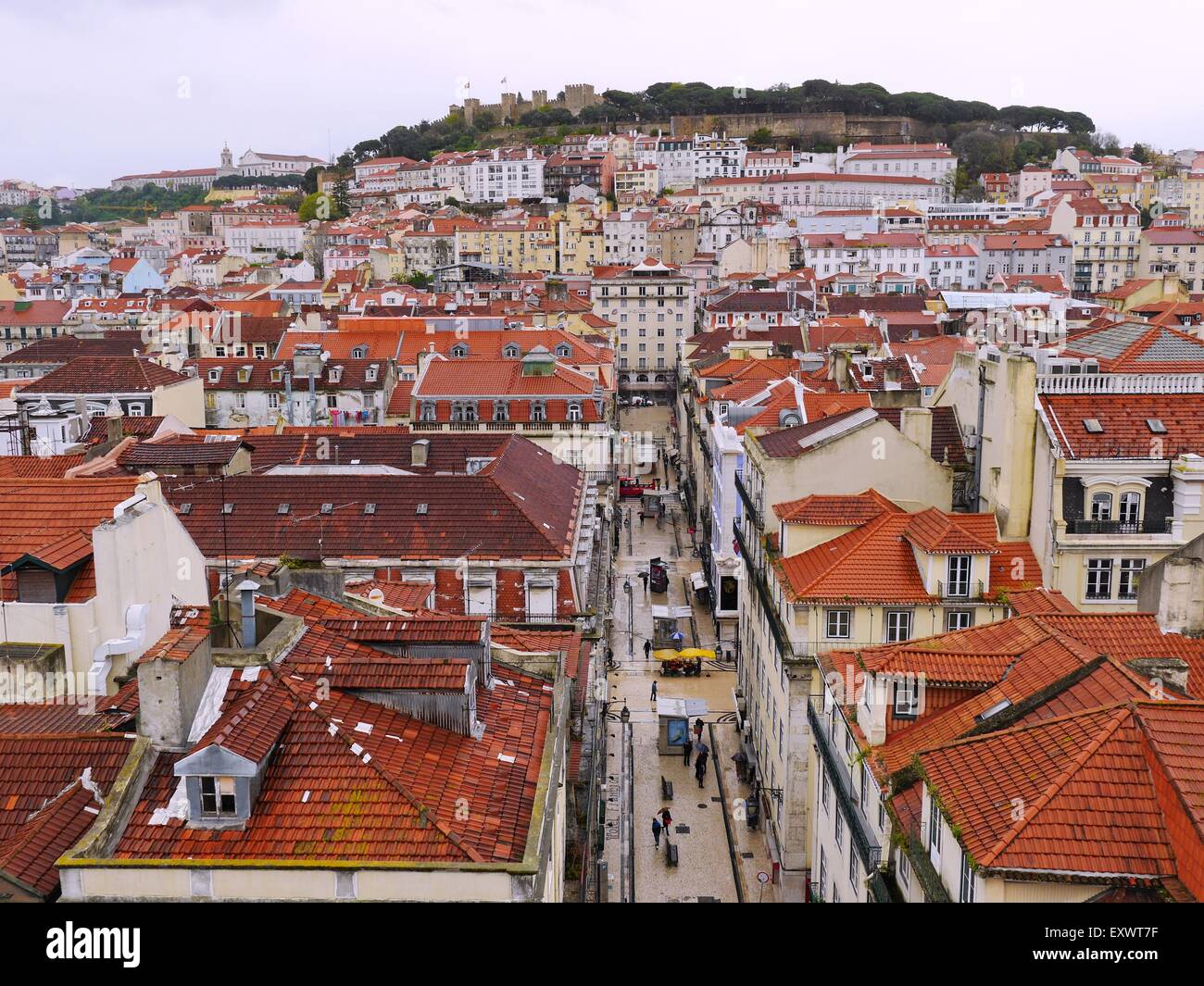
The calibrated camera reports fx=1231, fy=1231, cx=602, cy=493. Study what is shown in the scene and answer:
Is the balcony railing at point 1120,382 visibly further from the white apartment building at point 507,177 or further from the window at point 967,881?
the white apartment building at point 507,177

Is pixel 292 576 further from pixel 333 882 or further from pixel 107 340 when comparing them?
pixel 107 340

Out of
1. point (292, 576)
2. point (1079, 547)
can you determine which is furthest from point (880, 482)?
point (292, 576)

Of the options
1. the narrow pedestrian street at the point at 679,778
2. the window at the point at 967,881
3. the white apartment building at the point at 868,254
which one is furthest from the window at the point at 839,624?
the white apartment building at the point at 868,254

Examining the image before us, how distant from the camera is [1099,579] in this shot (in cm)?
2698

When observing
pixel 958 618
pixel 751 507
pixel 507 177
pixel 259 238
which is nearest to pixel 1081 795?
pixel 958 618

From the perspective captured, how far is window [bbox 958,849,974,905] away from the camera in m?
13.0

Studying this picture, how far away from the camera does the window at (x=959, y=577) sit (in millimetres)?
26031

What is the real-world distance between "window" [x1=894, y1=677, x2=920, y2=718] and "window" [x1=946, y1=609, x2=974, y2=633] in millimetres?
7499

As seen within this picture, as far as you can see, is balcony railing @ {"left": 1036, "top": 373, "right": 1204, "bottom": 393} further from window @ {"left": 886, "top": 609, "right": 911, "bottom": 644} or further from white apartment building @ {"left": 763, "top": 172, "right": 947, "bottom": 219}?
white apartment building @ {"left": 763, "top": 172, "right": 947, "bottom": 219}

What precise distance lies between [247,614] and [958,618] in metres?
15.6

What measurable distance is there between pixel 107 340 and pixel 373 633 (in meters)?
65.7

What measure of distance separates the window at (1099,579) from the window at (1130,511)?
84cm

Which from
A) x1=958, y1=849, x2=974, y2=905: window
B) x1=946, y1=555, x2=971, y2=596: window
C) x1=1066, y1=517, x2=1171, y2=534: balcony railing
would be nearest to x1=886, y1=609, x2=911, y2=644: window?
x1=946, y1=555, x2=971, y2=596: window

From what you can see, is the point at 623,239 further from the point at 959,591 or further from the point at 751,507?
the point at 959,591
